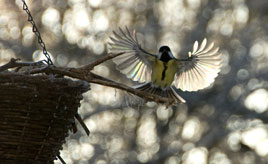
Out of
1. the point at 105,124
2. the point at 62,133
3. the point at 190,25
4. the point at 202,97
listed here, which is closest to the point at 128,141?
the point at 105,124

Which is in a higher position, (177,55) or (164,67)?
(177,55)

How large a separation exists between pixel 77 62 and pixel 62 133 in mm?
10397

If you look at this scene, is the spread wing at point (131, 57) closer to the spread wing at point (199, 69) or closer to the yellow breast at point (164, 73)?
the yellow breast at point (164, 73)

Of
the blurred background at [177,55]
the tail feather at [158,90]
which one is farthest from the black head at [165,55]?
the blurred background at [177,55]

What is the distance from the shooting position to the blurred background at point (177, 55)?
43.1 feet

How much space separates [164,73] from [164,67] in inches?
2.5

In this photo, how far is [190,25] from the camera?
45.4 feet

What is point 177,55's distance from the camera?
12797 mm

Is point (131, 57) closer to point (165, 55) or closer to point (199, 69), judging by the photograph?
point (165, 55)

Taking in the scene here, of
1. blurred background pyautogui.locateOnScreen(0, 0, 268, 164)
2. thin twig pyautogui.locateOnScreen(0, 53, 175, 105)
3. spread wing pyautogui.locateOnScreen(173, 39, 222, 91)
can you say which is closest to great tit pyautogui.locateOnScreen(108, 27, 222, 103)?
spread wing pyautogui.locateOnScreen(173, 39, 222, 91)

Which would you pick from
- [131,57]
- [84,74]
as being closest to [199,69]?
[131,57]

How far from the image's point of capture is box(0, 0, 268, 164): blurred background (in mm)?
13141

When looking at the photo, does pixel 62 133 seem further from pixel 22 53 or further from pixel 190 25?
pixel 190 25

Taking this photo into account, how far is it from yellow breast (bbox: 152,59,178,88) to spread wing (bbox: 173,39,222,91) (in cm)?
8
